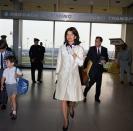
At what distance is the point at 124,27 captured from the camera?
62.0 feet

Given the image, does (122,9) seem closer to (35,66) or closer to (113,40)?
(113,40)

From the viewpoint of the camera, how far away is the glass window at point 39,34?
19.3m

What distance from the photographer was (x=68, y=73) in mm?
4879

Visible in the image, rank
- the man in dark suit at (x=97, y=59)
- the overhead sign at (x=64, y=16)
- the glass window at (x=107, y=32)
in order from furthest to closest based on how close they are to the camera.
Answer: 1. the glass window at (x=107, y=32)
2. the overhead sign at (x=64, y=16)
3. the man in dark suit at (x=97, y=59)

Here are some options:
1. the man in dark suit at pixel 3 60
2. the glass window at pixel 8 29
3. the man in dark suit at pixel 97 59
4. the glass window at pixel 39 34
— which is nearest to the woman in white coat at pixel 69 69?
the man in dark suit at pixel 3 60

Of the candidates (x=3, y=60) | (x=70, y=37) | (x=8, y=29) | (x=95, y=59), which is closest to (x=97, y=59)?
(x=95, y=59)

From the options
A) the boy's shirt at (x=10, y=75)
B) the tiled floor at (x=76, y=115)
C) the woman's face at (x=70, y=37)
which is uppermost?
the woman's face at (x=70, y=37)

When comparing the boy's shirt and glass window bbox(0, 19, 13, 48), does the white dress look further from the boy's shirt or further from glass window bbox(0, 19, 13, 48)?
glass window bbox(0, 19, 13, 48)

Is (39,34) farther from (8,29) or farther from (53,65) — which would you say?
(53,65)

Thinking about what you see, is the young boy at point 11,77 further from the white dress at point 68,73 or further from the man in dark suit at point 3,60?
the white dress at point 68,73

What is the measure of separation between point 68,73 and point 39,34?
14955 millimetres

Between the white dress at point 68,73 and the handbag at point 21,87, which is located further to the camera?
the handbag at point 21,87

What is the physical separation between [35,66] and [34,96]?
3.17 metres

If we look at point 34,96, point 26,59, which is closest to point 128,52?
point 34,96
